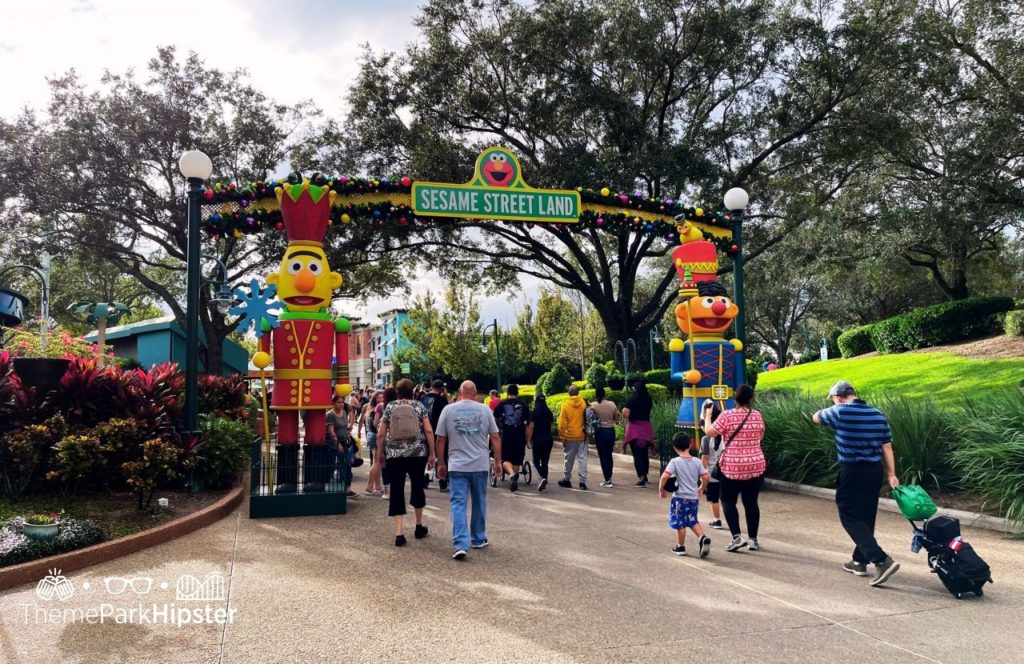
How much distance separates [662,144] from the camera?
16.1 meters

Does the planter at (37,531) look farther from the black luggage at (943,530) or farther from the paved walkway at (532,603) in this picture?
the black luggage at (943,530)

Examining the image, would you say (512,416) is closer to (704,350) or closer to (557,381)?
(704,350)

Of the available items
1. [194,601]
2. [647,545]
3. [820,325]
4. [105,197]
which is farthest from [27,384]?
[820,325]

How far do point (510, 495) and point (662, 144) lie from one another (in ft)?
32.2

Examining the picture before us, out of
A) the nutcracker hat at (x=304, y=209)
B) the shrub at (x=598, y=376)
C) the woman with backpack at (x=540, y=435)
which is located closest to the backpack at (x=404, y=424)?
the nutcracker hat at (x=304, y=209)

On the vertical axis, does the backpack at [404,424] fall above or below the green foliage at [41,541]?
above

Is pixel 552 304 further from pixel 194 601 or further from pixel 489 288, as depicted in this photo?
pixel 194 601

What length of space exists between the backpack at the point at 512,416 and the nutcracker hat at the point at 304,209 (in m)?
3.80

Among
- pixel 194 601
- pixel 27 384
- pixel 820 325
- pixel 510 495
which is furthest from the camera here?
pixel 820 325

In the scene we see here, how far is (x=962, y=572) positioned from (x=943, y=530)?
33cm

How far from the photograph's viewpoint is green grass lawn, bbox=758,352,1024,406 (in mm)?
14711

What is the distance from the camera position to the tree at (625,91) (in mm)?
15977

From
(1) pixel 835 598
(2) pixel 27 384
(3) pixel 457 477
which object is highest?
(2) pixel 27 384

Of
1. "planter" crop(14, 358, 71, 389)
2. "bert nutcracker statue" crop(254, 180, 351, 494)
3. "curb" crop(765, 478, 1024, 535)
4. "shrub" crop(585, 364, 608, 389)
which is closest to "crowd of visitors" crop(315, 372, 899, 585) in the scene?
"curb" crop(765, 478, 1024, 535)
